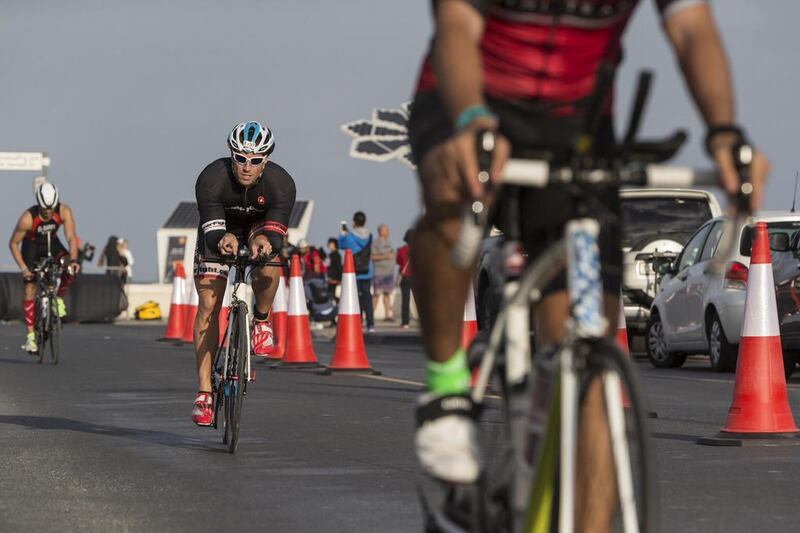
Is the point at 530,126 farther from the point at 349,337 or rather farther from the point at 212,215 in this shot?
the point at 349,337

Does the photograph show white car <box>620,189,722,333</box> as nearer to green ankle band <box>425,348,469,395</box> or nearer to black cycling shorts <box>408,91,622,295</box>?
black cycling shorts <box>408,91,622,295</box>

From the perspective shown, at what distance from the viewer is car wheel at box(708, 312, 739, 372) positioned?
59.1ft

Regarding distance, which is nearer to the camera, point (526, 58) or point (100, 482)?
point (526, 58)

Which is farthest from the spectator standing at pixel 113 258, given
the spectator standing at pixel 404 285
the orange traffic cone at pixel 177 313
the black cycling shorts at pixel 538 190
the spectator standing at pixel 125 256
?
the black cycling shorts at pixel 538 190

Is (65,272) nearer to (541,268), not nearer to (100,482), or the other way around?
(100,482)

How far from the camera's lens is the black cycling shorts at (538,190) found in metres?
4.22

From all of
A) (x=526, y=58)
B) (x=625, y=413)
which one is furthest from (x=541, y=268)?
(x=526, y=58)

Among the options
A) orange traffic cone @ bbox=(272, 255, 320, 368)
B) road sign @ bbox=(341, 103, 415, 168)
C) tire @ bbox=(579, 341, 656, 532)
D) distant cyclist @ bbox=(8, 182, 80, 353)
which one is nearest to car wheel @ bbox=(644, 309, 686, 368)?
orange traffic cone @ bbox=(272, 255, 320, 368)

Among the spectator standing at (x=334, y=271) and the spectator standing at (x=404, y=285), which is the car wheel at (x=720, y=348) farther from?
the spectator standing at (x=334, y=271)

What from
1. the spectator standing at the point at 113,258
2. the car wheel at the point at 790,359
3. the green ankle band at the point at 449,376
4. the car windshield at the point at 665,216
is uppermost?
the spectator standing at the point at 113,258

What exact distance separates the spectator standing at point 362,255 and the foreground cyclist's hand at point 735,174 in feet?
87.1

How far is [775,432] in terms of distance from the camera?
10.4 meters

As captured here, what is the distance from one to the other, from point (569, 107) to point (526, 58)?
0.16 metres

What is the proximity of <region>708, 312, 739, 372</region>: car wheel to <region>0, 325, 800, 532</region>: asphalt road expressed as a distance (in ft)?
4.76
